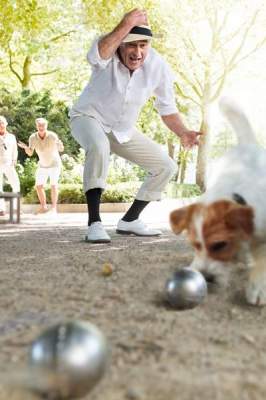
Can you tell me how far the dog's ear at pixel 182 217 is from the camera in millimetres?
3840

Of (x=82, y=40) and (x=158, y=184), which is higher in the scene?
(x=82, y=40)

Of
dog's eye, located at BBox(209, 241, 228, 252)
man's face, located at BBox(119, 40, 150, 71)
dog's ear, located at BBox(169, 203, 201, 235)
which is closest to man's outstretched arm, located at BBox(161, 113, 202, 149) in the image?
man's face, located at BBox(119, 40, 150, 71)

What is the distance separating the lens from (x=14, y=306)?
350 cm

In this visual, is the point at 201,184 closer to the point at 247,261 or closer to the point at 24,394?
the point at 247,261

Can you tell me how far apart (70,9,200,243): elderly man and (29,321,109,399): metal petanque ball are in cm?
436

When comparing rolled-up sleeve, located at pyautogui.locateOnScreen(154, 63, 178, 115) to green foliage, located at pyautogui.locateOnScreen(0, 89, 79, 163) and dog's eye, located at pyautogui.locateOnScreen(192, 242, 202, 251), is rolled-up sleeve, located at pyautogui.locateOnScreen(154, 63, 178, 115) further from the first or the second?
green foliage, located at pyautogui.locateOnScreen(0, 89, 79, 163)

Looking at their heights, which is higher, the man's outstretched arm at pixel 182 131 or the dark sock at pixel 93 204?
the man's outstretched arm at pixel 182 131

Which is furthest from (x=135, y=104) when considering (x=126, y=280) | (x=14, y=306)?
(x=14, y=306)

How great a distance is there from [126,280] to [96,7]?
495 inches

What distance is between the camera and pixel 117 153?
7.07 meters

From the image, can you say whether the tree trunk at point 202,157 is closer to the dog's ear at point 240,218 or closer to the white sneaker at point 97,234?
the white sneaker at point 97,234

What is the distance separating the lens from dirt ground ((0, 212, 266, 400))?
92.3 inches

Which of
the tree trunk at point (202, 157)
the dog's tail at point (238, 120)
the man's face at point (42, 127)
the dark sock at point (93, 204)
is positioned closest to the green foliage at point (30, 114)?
the tree trunk at point (202, 157)

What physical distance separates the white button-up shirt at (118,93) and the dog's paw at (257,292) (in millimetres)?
3272
